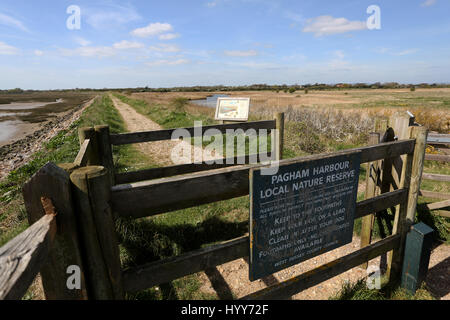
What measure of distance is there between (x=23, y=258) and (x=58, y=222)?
1.03ft

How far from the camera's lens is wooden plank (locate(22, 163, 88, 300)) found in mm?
1339

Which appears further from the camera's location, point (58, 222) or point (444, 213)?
point (444, 213)

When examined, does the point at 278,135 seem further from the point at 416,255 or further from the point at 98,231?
the point at 98,231

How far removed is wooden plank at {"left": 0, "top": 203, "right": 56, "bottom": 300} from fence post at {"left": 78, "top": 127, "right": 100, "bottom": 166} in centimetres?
198

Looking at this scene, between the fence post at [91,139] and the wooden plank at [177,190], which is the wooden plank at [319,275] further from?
the fence post at [91,139]

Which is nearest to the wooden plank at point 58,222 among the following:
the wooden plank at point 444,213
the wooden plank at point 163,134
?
the wooden plank at point 163,134

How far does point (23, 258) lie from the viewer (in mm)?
1092

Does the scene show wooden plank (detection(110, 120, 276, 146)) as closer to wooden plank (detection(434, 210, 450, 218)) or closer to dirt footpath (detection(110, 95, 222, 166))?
wooden plank (detection(434, 210, 450, 218))

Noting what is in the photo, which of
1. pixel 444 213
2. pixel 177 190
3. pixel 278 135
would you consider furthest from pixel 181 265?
pixel 444 213

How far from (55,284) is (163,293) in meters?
1.90

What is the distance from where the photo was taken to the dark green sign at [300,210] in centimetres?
193

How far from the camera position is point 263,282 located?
11.7 ft
